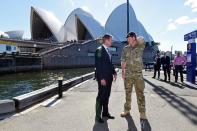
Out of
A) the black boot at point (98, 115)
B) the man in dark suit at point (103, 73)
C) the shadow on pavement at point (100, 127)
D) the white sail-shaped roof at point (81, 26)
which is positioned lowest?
the shadow on pavement at point (100, 127)

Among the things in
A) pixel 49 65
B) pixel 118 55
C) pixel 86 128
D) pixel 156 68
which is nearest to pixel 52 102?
pixel 86 128

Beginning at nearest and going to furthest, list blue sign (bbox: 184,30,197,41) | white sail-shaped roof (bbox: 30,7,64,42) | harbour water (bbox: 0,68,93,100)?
blue sign (bbox: 184,30,197,41)
harbour water (bbox: 0,68,93,100)
white sail-shaped roof (bbox: 30,7,64,42)

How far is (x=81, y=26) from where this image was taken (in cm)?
9388

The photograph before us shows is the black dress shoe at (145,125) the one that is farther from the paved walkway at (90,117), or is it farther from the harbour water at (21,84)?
the harbour water at (21,84)

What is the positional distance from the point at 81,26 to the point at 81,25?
1.46 feet

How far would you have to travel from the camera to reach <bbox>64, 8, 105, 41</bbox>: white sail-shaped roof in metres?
90.8

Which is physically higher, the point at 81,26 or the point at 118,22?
the point at 118,22

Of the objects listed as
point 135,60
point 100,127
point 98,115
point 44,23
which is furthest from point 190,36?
point 44,23

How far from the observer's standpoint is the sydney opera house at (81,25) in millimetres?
90062

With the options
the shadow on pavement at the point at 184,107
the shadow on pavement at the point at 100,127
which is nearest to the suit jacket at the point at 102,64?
the shadow on pavement at the point at 100,127

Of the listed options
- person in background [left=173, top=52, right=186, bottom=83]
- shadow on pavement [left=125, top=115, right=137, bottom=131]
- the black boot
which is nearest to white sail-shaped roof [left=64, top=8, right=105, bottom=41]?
person in background [left=173, top=52, right=186, bottom=83]

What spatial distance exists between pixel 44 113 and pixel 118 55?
79.2 meters

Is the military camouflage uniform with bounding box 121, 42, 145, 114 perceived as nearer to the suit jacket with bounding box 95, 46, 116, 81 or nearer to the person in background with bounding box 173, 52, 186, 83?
the suit jacket with bounding box 95, 46, 116, 81

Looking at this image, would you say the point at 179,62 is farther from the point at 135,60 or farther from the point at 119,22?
the point at 119,22
